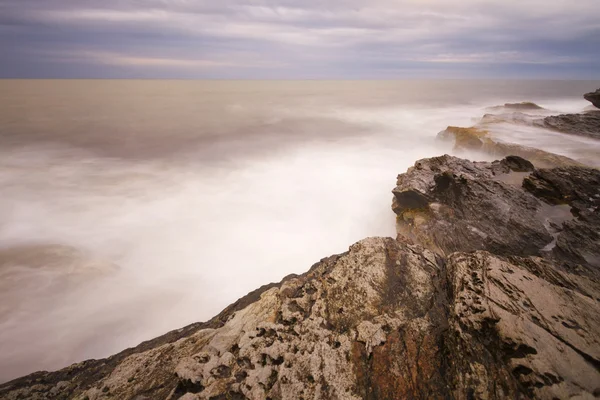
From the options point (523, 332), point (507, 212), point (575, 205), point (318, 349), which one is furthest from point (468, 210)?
point (318, 349)

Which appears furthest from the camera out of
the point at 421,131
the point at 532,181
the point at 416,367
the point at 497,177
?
the point at 421,131

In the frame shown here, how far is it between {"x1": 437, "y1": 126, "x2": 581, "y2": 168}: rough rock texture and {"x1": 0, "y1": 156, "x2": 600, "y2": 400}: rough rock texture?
7.00 metres

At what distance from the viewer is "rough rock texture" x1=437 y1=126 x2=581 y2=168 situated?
1291cm

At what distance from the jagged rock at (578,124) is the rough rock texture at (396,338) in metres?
15.3

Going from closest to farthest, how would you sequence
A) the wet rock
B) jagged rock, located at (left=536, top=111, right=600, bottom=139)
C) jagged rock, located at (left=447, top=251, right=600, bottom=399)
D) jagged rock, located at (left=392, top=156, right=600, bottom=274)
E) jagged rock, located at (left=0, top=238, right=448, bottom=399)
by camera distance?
jagged rock, located at (left=447, top=251, right=600, bottom=399), jagged rock, located at (left=0, top=238, right=448, bottom=399), jagged rock, located at (left=392, top=156, right=600, bottom=274), the wet rock, jagged rock, located at (left=536, top=111, right=600, bottom=139)

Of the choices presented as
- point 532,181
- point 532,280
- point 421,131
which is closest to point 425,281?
point 532,280

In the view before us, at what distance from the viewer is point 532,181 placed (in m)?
9.41

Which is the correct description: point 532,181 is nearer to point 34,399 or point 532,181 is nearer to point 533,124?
point 34,399

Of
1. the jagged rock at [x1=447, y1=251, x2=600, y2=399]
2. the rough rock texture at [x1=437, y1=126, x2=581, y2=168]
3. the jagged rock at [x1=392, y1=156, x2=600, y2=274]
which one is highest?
the rough rock texture at [x1=437, y1=126, x2=581, y2=168]

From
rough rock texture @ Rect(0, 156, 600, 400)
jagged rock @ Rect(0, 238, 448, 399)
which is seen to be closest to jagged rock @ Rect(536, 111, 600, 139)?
rough rock texture @ Rect(0, 156, 600, 400)

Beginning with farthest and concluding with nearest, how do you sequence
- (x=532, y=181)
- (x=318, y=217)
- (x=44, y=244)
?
(x=318, y=217), (x=44, y=244), (x=532, y=181)

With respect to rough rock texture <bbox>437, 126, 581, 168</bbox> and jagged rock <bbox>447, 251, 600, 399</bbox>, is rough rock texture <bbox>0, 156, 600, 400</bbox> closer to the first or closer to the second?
jagged rock <bbox>447, 251, 600, 399</bbox>

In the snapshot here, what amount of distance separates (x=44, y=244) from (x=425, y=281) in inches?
608

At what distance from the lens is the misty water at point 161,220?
365 inches
